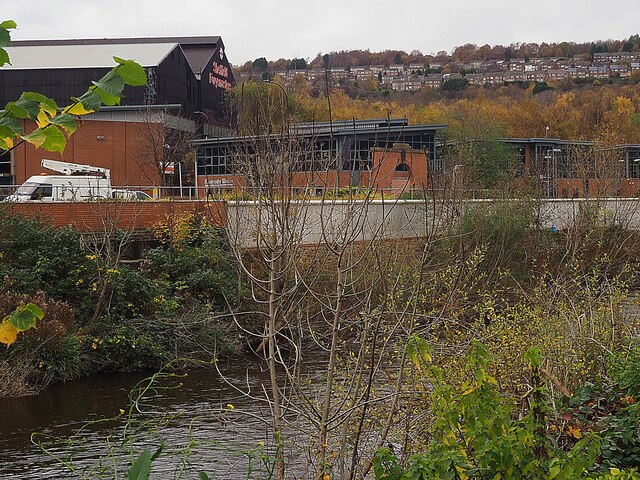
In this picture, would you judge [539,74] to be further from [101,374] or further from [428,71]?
[101,374]

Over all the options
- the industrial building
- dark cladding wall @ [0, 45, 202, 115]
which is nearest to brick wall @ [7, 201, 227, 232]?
the industrial building

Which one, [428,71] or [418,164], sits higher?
[428,71]

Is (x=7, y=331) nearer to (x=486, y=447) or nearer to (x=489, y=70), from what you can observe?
(x=486, y=447)

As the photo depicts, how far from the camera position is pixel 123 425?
15359 mm

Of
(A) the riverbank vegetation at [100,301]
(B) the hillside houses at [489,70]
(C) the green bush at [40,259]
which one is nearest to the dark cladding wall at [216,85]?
(A) the riverbank vegetation at [100,301]

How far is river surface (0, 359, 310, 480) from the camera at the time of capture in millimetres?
12609

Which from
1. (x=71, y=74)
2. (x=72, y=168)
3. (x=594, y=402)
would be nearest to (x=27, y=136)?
(x=594, y=402)

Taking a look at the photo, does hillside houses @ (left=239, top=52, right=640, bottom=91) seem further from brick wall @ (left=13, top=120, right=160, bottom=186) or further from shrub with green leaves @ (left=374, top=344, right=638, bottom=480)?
shrub with green leaves @ (left=374, top=344, right=638, bottom=480)

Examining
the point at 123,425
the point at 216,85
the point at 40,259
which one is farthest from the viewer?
the point at 216,85

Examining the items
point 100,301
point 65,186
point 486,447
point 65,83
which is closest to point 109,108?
point 65,83

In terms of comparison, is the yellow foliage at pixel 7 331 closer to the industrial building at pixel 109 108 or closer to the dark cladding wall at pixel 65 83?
the industrial building at pixel 109 108

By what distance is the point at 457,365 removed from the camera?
975 centimetres

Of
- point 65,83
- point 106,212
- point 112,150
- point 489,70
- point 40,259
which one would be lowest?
point 40,259

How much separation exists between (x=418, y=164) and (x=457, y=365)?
4458cm
